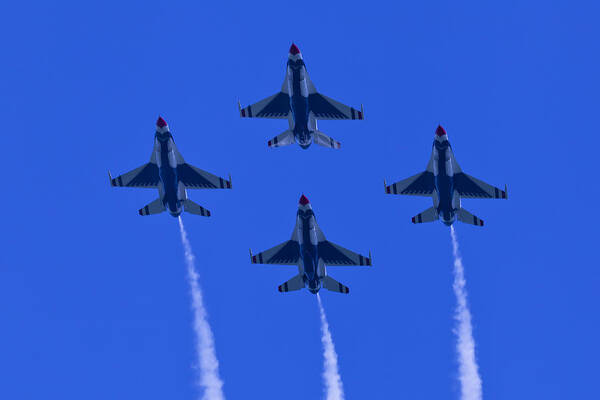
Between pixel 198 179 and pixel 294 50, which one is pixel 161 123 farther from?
pixel 294 50

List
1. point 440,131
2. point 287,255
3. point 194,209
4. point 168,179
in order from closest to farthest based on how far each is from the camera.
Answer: point 440,131 → point 168,179 → point 194,209 → point 287,255

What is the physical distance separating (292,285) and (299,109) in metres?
14.1

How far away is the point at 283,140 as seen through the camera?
318 feet

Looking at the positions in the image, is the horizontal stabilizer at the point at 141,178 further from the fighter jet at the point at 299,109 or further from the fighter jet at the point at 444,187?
the fighter jet at the point at 444,187

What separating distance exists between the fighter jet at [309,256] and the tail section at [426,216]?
4946mm

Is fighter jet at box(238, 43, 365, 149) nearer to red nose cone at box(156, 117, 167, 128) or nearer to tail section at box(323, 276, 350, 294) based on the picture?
red nose cone at box(156, 117, 167, 128)

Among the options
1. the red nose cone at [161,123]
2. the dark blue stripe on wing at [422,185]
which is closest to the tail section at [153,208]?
the red nose cone at [161,123]

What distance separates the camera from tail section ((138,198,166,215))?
308 feet

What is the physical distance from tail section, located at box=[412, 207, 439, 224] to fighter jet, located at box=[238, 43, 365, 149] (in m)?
9.26

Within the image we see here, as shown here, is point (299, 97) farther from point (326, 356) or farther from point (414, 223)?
point (326, 356)

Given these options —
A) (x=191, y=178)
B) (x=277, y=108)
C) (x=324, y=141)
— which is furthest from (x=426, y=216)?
(x=191, y=178)

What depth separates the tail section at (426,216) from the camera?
94375mm

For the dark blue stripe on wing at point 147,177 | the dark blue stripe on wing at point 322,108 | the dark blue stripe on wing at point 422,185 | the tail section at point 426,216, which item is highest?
the dark blue stripe on wing at point 322,108

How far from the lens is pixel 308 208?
297ft
